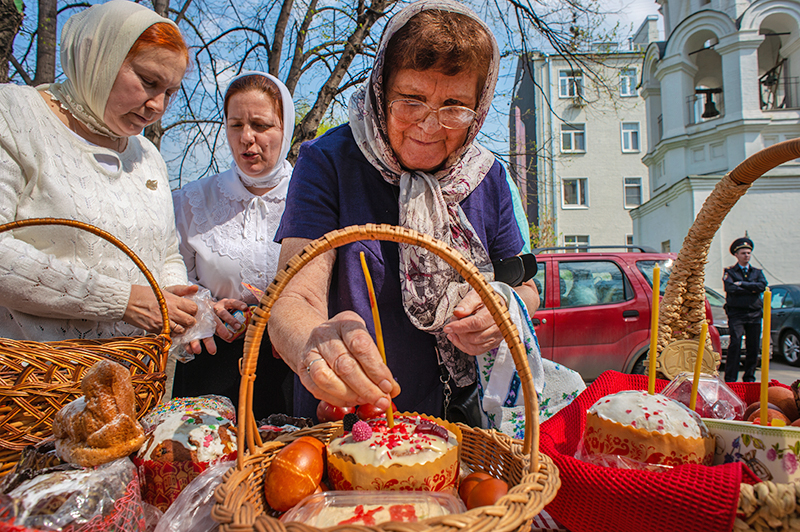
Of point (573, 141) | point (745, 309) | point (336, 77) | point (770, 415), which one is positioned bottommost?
point (745, 309)

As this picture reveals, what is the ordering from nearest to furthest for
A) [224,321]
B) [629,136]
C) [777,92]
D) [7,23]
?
[224,321], [7,23], [777,92], [629,136]

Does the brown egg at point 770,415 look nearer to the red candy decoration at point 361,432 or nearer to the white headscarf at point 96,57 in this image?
the red candy decoration at point 361,432

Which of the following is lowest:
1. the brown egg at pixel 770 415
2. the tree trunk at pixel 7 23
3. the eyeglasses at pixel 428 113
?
the brown egg at pixel 770 415

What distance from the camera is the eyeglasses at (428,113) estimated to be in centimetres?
130

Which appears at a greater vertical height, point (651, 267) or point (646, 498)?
point (651, 267)

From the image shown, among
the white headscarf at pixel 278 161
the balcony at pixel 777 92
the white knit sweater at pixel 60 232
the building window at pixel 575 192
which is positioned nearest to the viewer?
the white knit sweater at pixel 60 232

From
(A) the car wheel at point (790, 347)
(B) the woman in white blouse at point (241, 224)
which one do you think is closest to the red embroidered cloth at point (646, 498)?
(B) the woman in white blouse at point (241, 224)

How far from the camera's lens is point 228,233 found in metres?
2.12

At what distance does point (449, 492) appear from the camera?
2.86 feet

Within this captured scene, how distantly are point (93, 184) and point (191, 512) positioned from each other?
1.16 m

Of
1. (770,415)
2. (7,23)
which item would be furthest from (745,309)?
(7,23)

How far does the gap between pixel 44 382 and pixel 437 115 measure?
3.61 feet

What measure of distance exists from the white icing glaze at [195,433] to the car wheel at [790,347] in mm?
10007

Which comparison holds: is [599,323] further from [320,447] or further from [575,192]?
[575,192]
